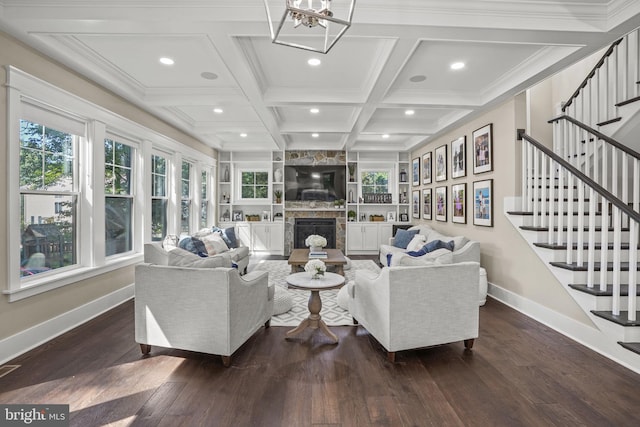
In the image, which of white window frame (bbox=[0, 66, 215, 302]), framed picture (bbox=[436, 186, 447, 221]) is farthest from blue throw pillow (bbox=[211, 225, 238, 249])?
framed picture (bbox=[436, 186, 447, 221])

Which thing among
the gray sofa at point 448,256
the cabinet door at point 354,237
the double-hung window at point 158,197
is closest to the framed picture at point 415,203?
the gray sofa at point 448,256

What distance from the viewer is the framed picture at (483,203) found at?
4.43 m

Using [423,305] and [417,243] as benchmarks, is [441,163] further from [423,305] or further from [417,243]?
[423,305]

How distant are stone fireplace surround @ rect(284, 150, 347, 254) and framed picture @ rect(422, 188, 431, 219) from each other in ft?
6.40

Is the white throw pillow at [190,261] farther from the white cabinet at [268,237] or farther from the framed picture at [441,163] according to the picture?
the white cabinet at [268,237]

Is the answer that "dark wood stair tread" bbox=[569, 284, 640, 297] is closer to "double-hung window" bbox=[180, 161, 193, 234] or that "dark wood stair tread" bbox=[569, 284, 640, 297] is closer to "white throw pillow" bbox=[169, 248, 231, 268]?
"white throw pillow" bbox=[169, 248, 231, 268]

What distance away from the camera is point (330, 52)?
3109 millimetres

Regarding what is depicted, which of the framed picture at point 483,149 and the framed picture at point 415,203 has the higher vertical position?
the framed picture at point 483,149

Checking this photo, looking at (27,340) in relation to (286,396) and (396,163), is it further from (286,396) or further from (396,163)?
(396,163)

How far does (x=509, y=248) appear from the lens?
4.09 m

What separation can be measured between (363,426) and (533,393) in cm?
128

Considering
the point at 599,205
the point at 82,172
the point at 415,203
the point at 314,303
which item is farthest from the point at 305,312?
the point at 415,203

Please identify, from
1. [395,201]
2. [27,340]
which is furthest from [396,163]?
[27,340]

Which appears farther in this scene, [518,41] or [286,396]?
[518,41]
